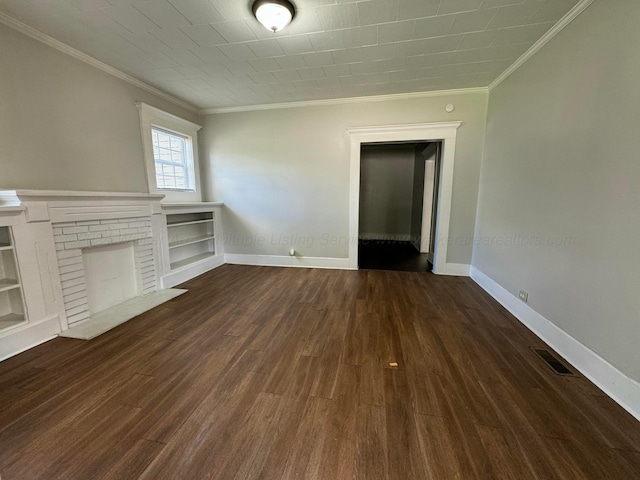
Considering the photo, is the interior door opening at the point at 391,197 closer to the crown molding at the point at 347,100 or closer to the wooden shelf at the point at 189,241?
the crown molding at the point at 347,100

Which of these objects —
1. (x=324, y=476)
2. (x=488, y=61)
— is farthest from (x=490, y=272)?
(x=324, y=476)

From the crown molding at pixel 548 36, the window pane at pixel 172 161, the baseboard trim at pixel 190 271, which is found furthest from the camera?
the window pane at pixel 172 161

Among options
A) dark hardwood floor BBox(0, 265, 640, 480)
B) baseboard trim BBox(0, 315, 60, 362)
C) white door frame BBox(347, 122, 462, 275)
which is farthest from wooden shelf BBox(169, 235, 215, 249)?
white door frame BBox(347, 122, 462, 275)

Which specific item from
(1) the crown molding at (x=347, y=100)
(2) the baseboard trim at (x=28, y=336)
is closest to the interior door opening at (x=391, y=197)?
(1) the crown molding at (x=347, y=100)

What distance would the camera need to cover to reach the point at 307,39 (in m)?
2.46

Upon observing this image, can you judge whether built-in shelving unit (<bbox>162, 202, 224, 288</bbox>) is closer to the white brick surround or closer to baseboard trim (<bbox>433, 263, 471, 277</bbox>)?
the white brick surround

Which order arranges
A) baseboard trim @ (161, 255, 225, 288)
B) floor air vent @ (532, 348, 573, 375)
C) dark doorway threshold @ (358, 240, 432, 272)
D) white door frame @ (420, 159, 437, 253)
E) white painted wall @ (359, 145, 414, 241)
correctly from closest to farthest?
floor air vent @ (532, 348, 573, 375), baseboard trim @ (161, 255, 225, 288), dark doorway threshold @ (358, 240, 432, 272), white door frame @ (420, 159, 437, 253), white painted wall @ (359, 145, 414, 241)

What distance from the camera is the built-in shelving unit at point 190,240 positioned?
3690mm

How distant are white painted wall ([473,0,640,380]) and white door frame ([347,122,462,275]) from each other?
0.95 meters

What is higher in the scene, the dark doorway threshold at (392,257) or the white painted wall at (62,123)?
the white painted wall at (62,123)

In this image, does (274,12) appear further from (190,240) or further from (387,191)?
(387,191)

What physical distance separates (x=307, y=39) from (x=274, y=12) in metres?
0.59

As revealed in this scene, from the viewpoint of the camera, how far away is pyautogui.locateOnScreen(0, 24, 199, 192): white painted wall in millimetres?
2162

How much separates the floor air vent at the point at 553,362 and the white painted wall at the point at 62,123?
187 inches
